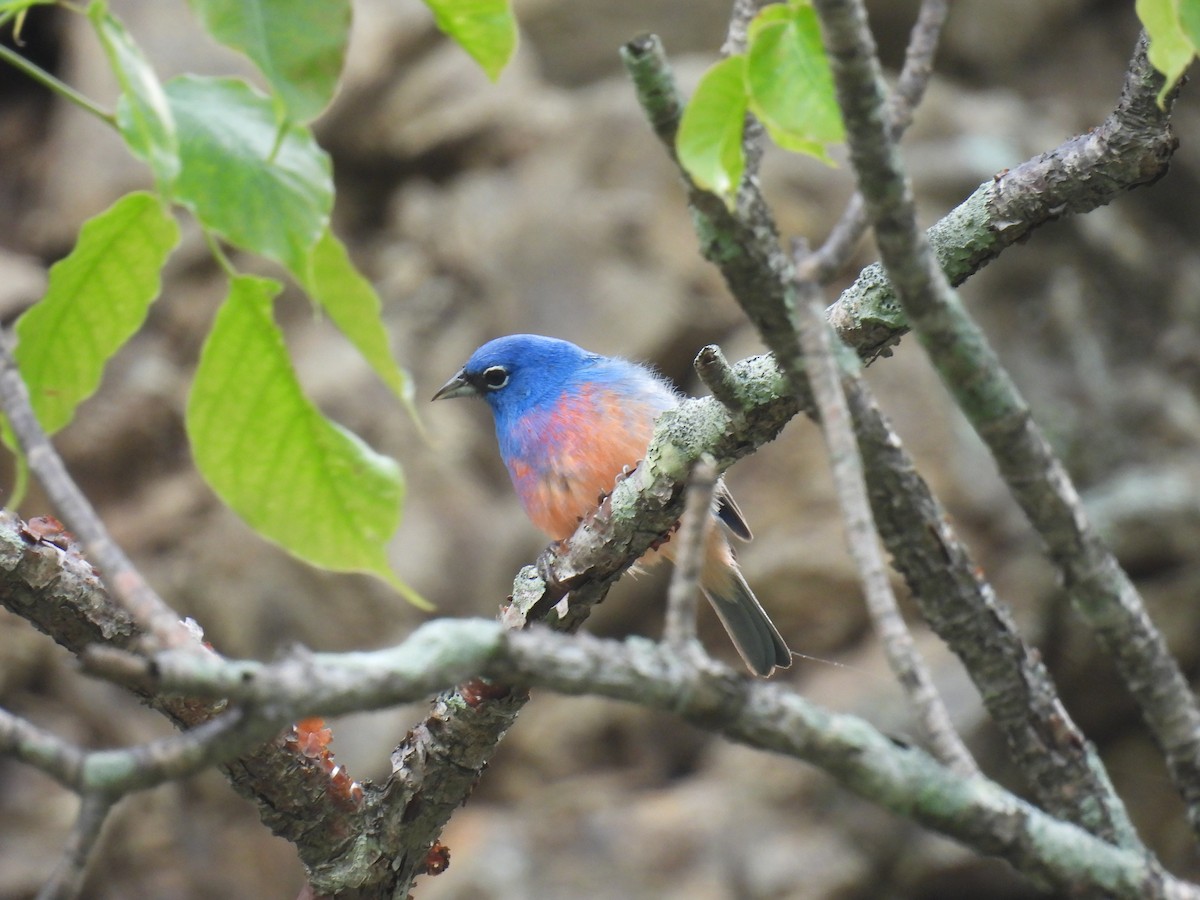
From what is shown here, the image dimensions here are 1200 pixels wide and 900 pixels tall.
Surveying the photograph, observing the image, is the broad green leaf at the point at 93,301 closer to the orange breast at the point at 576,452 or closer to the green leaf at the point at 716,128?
the green leaf at the point at 716,128

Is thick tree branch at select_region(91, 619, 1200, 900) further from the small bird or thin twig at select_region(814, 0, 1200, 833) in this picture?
the small bird

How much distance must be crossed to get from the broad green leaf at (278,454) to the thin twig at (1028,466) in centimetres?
61

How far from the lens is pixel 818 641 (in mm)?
7551

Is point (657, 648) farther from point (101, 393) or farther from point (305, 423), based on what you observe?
point (101, 393)

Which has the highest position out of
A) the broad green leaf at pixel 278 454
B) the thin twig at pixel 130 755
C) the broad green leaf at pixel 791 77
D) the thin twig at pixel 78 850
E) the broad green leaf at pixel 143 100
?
the broad green leaf at pixel 791 77

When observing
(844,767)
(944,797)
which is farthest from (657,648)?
(944,797)

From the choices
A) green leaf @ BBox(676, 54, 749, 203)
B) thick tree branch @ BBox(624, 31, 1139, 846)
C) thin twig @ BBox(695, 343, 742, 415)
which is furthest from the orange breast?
green leaf @ BBox(676, 54, 749, 203)

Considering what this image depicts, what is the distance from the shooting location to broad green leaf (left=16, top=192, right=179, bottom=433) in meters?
1.48

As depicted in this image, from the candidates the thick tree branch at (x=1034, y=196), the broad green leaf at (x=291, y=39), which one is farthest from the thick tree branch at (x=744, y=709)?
the thick tree branch at (x=1034, y=196)

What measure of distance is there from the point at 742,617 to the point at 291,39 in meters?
3.84

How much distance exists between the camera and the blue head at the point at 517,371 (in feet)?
16.5

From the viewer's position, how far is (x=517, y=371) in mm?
5156

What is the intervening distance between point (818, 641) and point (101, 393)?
481 centimetres

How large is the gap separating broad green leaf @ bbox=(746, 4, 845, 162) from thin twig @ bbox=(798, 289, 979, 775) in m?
0.16
